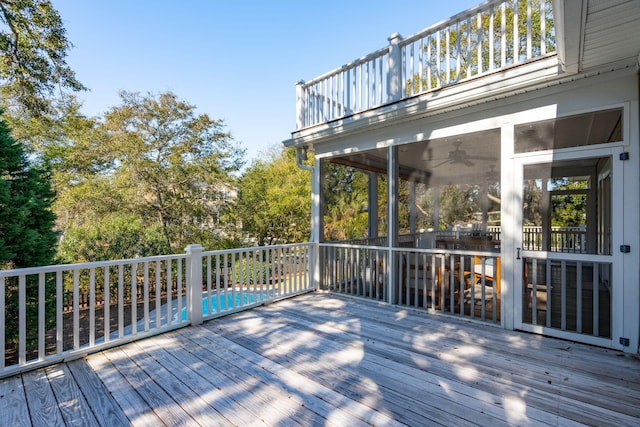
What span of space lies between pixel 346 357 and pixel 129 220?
7502mm

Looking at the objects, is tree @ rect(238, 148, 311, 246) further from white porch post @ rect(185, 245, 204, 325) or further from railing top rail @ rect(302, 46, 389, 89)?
white porch post @ rect(185, 245, 204, 325)

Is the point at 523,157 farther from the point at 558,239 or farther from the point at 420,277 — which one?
the point at 420,277

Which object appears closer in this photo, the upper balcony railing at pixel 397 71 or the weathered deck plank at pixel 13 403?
the weathered deck plank at pixel 13 403

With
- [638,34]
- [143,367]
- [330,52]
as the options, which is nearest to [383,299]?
[143,367]

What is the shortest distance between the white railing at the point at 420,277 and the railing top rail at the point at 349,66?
2936mm

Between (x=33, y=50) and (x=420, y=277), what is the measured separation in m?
7.45

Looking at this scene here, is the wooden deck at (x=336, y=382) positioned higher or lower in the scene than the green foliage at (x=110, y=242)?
lower

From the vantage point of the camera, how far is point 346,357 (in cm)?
278

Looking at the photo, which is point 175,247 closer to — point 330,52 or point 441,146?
point 330,52

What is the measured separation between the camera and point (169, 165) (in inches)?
390

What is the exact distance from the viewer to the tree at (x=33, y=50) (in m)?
5.01

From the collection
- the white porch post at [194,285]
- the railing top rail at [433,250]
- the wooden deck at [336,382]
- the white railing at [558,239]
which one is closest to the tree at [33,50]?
the white porch post at [194,285]

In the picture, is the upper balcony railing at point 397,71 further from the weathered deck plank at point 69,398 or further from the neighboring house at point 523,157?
the weathered deck plank at point 69,398

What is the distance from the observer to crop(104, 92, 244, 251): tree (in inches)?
373
